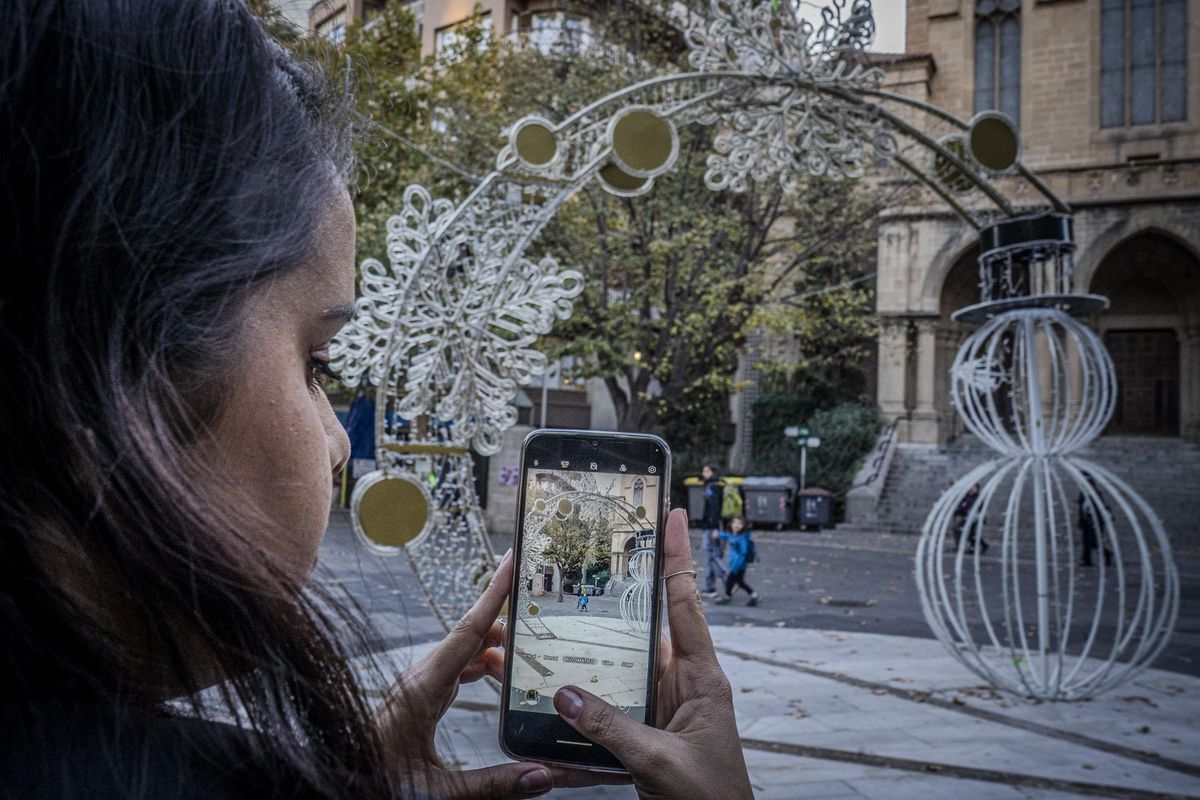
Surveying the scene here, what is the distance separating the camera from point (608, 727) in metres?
1.04

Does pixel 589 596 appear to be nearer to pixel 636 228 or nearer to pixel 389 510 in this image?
pixel 389 510

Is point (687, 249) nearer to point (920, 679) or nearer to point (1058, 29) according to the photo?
point (1058, 29)

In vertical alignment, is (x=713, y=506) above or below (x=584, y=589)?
below

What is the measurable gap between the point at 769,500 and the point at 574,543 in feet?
62.8

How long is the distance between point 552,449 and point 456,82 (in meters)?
13.9

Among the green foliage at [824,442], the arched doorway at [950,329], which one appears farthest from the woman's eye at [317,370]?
the arched doorway at [950,329]

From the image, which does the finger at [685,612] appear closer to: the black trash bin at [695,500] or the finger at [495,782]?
the finger at [495,782]

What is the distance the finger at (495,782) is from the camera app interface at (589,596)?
0.15 m

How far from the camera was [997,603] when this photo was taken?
10992 mm

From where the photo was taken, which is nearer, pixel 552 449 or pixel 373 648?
pixel 373 648

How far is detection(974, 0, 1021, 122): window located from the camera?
8.70 meters

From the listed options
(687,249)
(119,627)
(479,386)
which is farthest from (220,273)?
(687,249)

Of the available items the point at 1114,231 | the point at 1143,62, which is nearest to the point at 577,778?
the point at 1143,62

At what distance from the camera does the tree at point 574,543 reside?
1.25 metres
